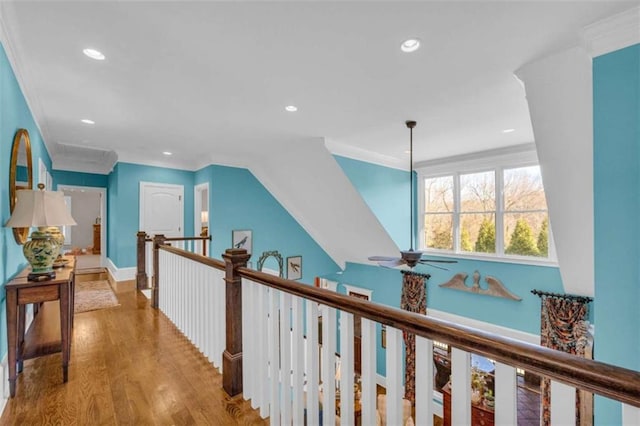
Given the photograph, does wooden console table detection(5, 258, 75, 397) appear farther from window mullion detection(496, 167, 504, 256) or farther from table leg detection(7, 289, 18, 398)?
window mullion detection(496, 167, 504, 256)

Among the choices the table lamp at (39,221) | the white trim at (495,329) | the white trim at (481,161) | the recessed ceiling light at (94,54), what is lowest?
the white trim at (495,329)

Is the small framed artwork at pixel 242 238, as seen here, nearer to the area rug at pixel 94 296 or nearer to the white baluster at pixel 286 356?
the area rug at pixel 94 296

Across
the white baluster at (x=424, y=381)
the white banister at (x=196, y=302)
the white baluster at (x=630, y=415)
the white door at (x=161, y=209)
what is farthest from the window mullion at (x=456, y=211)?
the white door at (x=161, y=209)

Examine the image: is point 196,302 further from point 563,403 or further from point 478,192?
point 478,192

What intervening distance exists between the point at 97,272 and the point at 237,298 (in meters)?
6.45

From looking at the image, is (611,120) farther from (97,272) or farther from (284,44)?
(97,272)

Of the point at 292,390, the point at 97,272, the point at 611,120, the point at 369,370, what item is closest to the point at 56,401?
the point at 292,390

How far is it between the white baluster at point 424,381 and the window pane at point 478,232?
500 cm

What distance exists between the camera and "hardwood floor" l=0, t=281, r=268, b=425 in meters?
1.77

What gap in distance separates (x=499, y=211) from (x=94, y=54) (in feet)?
19.1

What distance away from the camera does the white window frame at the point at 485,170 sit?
189 inches

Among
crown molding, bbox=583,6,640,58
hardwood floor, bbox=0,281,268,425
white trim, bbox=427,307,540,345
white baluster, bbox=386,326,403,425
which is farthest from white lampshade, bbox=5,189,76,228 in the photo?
white trim, bbox=427,307,540,345

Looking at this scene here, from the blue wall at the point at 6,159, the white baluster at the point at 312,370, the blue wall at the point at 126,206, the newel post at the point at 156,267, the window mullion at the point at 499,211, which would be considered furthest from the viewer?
the blue wall at the point at 126,206

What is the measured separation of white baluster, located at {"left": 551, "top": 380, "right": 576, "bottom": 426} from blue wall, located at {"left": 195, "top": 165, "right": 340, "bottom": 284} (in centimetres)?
526
